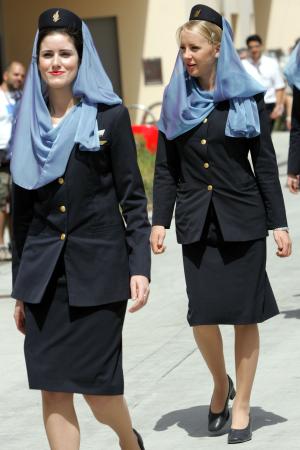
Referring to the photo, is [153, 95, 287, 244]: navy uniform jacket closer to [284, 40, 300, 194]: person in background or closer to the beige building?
[284, 40, 300, 194]: person in background

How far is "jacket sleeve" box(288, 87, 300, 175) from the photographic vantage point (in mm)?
8000

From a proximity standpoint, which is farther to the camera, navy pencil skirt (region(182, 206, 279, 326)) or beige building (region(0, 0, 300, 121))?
Answer: beige building (region(0, 0, 300, 121))

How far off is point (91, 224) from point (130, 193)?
0.61 feet

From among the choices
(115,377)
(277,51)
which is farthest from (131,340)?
(277,51)

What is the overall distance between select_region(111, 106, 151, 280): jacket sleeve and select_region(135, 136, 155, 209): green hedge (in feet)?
34.2

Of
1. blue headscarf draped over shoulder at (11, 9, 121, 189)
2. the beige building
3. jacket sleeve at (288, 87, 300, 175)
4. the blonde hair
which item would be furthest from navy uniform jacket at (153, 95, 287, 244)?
the beige building

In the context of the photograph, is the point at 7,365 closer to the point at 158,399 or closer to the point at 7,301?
the point at 158,399

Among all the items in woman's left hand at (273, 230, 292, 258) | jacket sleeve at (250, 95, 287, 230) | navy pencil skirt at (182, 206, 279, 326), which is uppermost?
jacket sleeve at (250, 95, 287, 230)

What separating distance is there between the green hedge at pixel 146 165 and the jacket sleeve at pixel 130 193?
10412 mm

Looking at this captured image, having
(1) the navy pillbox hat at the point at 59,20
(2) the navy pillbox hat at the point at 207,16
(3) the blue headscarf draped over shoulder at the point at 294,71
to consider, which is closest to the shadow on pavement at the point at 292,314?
(3) the blue headscarf draped over shoulder at the point at 294,71

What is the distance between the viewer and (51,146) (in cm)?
472

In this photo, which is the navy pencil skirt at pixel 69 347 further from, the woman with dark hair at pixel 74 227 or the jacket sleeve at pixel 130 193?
the jacket sleeve at pixel 130 193

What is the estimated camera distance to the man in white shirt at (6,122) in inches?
460

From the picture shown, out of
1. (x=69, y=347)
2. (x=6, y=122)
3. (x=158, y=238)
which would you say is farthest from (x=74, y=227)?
(x=6, y=122)
